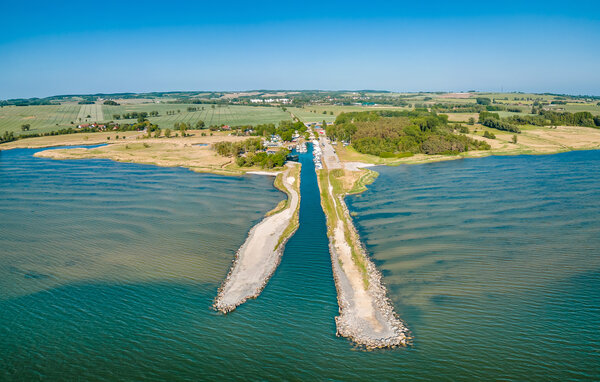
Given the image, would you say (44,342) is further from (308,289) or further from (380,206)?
(380,206)

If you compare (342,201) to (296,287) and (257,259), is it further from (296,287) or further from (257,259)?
(296,287)

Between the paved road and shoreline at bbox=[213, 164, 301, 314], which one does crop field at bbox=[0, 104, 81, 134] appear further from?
shoreline at bbox=[213, 164, 301, 314]

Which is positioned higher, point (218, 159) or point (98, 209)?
point (218, 159)

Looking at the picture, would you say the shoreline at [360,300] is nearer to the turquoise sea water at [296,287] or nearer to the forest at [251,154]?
the turquoise sea water at [296,287]

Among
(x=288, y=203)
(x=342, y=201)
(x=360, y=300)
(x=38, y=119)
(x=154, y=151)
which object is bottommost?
(x=360, y=300)

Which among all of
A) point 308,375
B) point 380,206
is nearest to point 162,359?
point 308,375

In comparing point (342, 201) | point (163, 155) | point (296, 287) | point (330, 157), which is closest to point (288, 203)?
point (342, 201)

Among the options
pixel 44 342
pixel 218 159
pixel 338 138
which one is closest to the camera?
pixel 44 342
